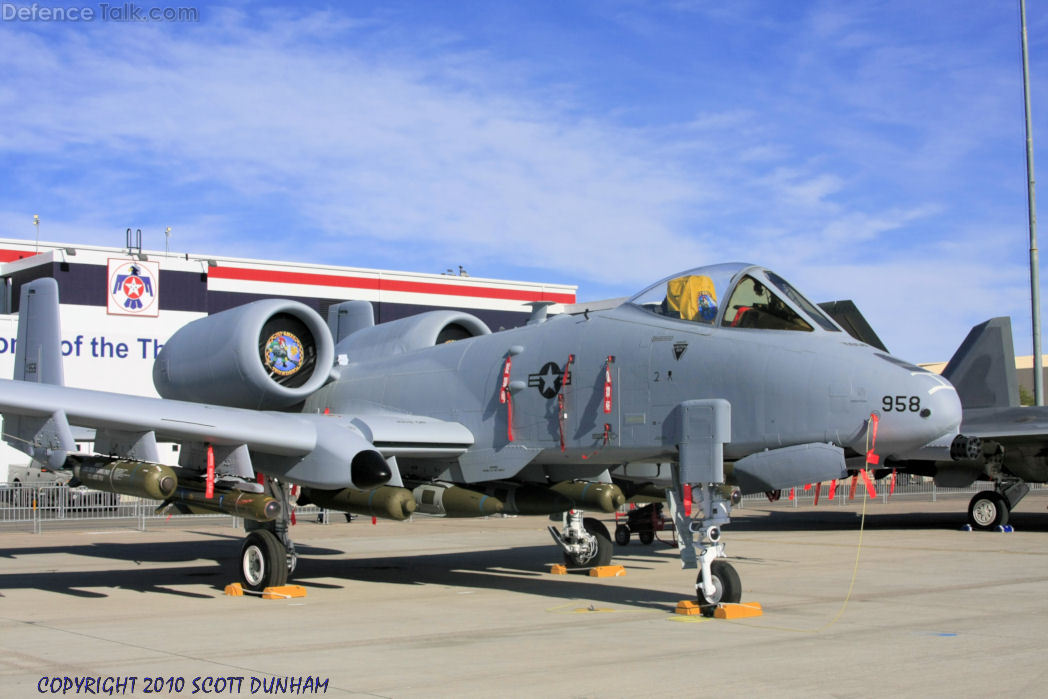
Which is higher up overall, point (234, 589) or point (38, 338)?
point (38, 338)

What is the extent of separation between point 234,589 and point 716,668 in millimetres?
7067

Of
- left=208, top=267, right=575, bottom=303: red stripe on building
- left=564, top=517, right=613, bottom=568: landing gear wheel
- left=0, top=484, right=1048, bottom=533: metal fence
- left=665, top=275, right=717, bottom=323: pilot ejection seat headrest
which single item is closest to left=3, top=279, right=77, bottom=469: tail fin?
left=564, top=517, right=613, bottom=568: landing gear wheel

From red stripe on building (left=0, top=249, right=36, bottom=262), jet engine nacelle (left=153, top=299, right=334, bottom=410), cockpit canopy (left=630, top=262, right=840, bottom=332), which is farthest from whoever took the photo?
red stripe on building (left=0, top=249, right=36, bottom=262)

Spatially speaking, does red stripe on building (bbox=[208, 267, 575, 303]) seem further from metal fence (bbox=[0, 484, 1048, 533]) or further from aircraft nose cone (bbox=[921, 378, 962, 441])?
aircraft nose cone (bbox=[921, 378, 962, 441])

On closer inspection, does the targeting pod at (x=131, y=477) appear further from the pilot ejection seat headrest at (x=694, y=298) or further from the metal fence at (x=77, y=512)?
the metal fence at (x=77, y=512)

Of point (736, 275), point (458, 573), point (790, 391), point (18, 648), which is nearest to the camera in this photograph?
point (18, 648)

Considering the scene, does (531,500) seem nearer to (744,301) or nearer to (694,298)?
(694,298)

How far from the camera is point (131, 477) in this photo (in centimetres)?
1077

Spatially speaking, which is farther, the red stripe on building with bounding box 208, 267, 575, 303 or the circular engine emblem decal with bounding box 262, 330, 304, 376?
the red stripe on building with bounding box 208, 267, 575, 303

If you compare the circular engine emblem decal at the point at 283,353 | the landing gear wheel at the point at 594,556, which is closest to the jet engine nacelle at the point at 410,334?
the circular engine emblem decal at the point at 283,353

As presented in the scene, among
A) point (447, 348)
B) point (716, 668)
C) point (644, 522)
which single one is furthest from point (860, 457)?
point (644, 522)

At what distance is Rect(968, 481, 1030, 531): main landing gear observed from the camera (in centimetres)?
2139

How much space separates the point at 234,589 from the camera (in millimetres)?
12008

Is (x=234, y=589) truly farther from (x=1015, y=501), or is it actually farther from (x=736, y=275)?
(x=1015, y=501)
